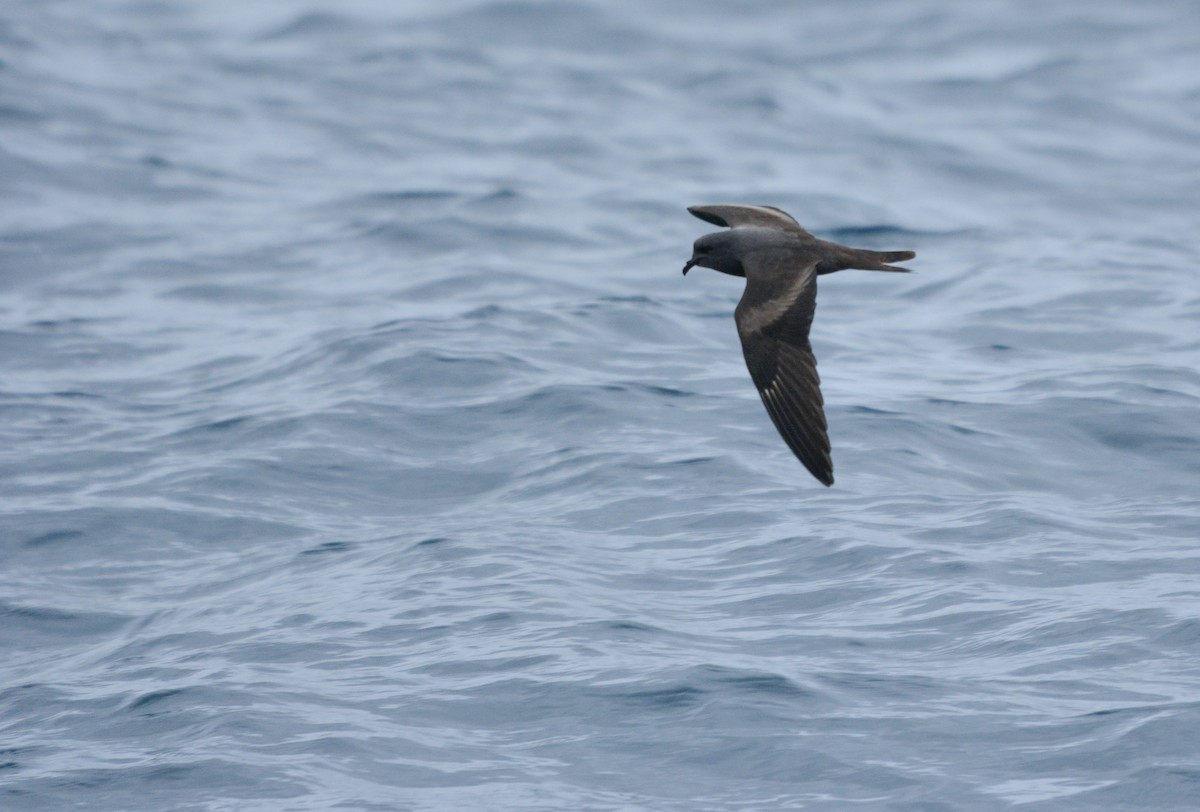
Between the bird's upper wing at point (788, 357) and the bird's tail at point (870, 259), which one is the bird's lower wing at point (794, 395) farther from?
the bird's tail at point (870, 259)

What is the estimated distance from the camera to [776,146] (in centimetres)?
1670

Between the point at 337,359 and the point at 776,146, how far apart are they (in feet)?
24.5

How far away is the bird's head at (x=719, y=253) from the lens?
7.12 m

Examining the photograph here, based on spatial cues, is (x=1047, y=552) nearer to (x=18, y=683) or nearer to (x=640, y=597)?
(x=640, y=597)

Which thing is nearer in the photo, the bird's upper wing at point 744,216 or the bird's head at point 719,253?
the bird's head at point 719,253

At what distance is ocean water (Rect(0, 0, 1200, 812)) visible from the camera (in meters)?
5.83

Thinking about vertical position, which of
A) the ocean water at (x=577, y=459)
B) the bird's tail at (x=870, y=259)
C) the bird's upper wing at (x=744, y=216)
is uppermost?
the bird's tail at (x=870, y=259)

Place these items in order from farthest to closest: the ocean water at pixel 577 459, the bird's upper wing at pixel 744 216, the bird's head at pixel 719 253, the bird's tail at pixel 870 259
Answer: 1. the bird's upper wing at pixel 744 216
2. the bird's head at pixel 719 253
3. the bird's tail at pixel 870 259
4. the ocean water at pixel 577 459

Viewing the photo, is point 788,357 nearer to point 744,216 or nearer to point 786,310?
point 786,310

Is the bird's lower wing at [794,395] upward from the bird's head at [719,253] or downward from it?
downward

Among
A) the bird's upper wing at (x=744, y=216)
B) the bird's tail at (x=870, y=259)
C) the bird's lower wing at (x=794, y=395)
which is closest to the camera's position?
the bird's lower wing at (x=794, y=395)

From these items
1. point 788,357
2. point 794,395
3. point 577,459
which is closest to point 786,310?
point 788,357

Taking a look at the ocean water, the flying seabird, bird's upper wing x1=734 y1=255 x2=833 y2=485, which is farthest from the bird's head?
the ocean water

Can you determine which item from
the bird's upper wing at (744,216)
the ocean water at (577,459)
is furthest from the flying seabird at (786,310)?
the ocean water at (577,459)
